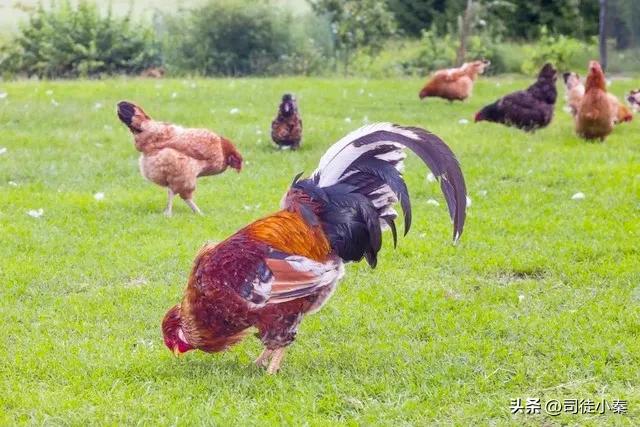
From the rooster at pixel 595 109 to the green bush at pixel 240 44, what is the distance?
1045cm

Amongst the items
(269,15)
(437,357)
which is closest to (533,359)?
(437,357)

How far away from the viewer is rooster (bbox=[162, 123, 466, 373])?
4.73 m

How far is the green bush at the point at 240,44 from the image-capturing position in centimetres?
2125

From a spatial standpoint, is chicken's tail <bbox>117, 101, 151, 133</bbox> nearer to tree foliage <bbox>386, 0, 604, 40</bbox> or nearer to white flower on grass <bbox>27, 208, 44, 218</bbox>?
white flower on grass <bbox>27, 208, 44, 218</bbox>

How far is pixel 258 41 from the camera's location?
21.5m

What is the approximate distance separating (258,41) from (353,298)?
16.0 m

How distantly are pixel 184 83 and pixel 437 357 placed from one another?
13131mm

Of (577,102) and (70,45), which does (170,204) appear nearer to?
(577,102)

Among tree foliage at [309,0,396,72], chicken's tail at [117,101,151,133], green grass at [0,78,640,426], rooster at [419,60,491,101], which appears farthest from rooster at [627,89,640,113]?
chicken's tail at [117,101,151,133]

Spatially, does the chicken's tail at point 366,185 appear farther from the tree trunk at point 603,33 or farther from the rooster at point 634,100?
the tree trunk at point 603,33

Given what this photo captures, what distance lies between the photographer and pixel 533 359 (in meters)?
5.17

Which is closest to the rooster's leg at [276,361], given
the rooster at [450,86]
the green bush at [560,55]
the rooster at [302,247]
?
the rooster at [302,247]

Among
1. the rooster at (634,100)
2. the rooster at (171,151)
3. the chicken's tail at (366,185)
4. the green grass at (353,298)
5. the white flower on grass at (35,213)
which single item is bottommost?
the green grass at (353,298)

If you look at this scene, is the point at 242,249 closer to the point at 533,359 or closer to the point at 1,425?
the point at 1,425
